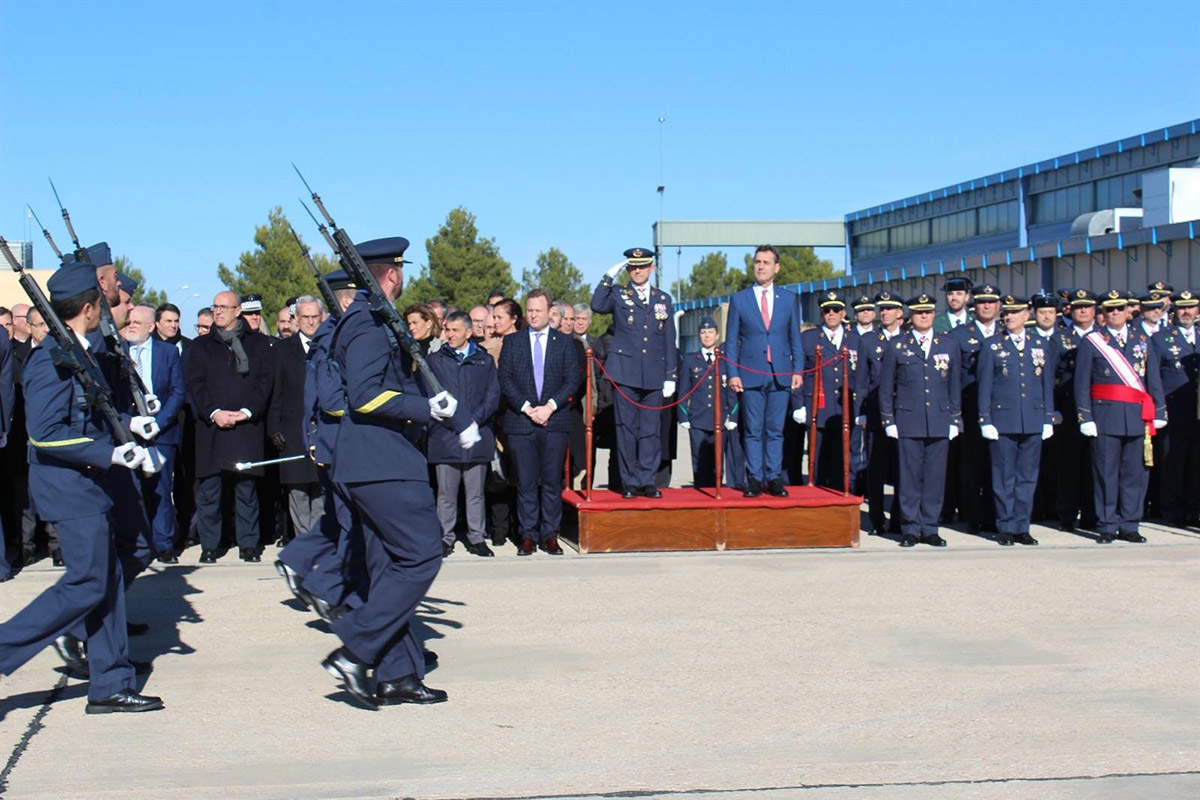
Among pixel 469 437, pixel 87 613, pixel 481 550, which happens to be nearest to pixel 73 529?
pixel 87 613

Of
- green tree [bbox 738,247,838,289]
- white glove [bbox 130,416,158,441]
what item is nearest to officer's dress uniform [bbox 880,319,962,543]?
white glove [bbox 130,416,158,441]

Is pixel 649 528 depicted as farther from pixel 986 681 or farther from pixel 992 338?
pixel 986 681

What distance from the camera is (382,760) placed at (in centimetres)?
506

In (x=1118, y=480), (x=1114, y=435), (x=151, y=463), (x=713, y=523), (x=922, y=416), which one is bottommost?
(x=713, y=523)

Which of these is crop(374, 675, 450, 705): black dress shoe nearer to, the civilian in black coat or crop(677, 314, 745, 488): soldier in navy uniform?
the civilian in black coat

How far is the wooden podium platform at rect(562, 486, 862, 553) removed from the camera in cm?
1010

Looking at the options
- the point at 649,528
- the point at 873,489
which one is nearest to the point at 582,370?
the point at 649,528

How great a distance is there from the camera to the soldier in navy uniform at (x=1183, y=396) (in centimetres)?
1130

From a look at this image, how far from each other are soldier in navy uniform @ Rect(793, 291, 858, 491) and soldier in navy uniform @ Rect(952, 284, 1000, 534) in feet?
3.41

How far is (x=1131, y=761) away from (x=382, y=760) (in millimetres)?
2704

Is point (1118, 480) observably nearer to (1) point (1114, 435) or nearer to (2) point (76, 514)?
(1) point (1114, 435)

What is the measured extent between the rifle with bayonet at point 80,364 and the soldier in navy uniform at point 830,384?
7.17 metres

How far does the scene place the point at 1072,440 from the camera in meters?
11.4

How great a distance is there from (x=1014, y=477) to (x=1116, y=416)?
92 centimetres
